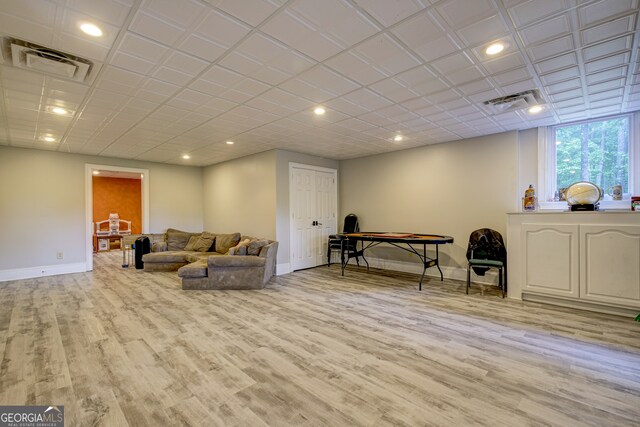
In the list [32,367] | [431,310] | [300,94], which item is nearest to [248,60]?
[300,94]

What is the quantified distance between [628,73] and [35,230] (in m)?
9.14

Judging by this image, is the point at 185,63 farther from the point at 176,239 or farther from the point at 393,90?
the point at 176,239

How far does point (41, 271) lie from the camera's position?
5590 millimetres

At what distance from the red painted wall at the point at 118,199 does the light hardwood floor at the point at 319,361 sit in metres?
6.94

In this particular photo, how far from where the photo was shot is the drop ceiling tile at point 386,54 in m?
2.24

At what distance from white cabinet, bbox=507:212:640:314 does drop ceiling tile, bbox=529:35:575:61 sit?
212cm

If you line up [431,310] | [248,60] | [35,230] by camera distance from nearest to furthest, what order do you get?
[248,60] → [431,310] → [35,230]

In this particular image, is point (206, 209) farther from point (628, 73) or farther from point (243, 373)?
point (628, 73)

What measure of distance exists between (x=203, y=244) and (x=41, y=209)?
3.09 meters

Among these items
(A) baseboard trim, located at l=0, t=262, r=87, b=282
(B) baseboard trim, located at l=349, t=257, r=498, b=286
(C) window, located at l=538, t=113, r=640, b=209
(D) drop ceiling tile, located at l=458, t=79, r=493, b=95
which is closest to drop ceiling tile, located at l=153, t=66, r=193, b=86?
(D) drop ceiling tile, located at l=458, t=79, r=493, b=95

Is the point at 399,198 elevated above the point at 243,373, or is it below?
above

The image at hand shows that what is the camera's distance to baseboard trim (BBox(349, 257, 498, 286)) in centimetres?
482

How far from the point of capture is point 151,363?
2.31 meters

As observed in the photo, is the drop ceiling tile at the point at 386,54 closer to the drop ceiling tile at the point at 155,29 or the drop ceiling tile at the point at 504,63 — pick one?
the drop ceiling tile at the point at 504,63
